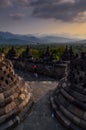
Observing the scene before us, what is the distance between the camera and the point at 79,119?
831 cm

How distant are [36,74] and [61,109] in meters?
8.53

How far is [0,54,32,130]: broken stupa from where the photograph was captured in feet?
28.3

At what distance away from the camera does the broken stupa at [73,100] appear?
27.7 feet

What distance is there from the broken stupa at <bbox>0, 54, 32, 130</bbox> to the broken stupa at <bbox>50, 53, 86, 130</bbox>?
1549 millimetres

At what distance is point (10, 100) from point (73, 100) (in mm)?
2916

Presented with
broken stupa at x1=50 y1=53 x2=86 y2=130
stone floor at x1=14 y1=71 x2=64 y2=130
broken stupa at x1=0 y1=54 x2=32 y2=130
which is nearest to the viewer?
broken stupa at x1=50 y1=53 x2=86 y2=130

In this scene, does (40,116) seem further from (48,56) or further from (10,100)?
(48,56)

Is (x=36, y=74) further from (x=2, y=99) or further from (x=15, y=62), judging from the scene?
(x=2, y=99)

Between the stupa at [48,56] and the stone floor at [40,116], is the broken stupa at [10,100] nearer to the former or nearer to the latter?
the stone floor at [40,116]

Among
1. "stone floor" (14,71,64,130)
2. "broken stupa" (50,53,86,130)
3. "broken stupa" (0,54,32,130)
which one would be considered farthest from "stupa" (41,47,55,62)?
"broken stupa" (0,54,32,130)

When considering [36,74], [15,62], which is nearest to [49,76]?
[36,74]

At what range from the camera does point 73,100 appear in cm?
909

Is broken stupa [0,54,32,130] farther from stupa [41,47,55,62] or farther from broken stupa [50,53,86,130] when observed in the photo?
stupa [41,47,55,62]

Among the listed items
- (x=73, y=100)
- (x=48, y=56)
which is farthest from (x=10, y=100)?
(x=48, y=56)
